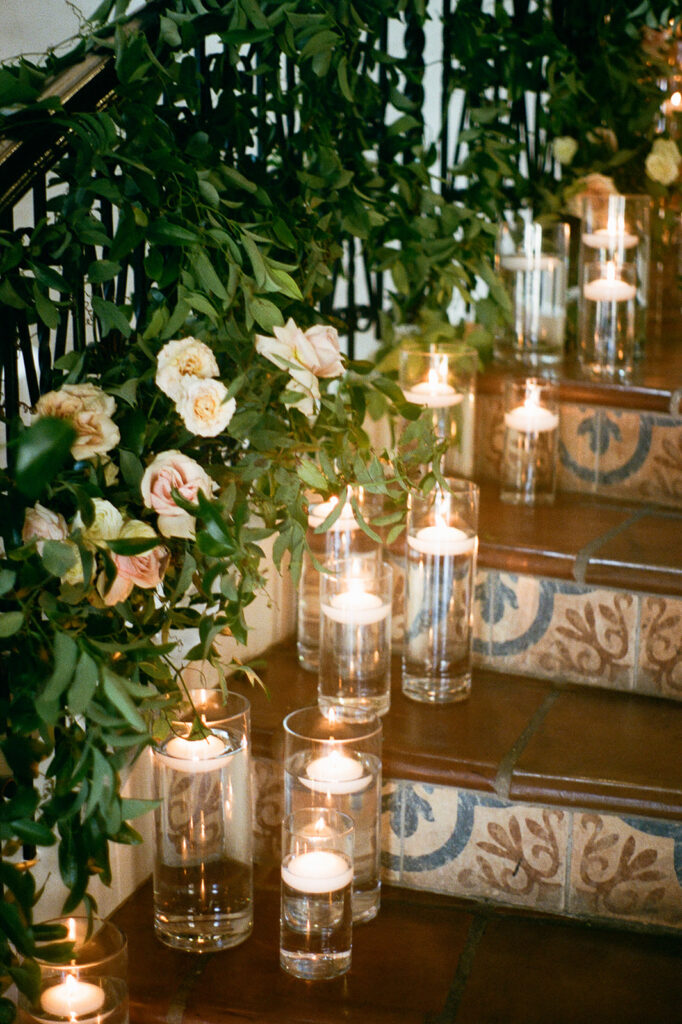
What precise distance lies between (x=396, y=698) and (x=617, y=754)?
1.22ft

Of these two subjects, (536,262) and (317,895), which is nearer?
(317,895)

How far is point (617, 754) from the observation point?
5.72 ft

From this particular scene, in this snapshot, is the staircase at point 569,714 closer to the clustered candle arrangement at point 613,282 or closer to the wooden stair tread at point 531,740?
the wooden stair tread at point 531,740

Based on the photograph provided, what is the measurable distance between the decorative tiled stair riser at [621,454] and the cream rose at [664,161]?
74 cm

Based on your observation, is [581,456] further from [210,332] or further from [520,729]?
[210,332]

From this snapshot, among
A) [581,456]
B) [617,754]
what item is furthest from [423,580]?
[581,456]

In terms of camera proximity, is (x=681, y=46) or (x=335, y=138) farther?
(x=681, y=46)

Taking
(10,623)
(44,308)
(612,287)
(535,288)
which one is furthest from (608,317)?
(10,623)

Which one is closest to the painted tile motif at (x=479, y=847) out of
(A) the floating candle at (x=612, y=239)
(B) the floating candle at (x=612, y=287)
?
(B) the floating candle at (x=612, y=287)

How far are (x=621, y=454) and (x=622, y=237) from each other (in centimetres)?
56

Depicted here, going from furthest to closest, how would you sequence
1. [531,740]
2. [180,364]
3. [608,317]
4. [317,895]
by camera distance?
1. [608,317]
2. [531,740]
3. [317,895]
4. [180,364]

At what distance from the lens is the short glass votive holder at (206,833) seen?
1550 millimetres

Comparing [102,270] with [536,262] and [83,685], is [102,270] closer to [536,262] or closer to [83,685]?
[83,685]

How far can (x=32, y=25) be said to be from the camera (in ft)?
6.89
